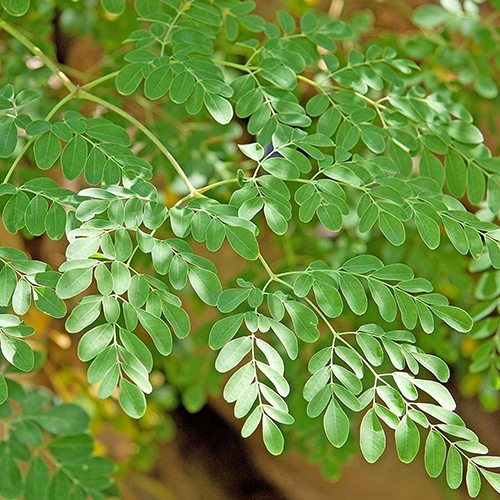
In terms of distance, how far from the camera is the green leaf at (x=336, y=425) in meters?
0.68

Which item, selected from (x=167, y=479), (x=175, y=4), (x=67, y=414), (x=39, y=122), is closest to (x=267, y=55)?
(x=175, y=4)

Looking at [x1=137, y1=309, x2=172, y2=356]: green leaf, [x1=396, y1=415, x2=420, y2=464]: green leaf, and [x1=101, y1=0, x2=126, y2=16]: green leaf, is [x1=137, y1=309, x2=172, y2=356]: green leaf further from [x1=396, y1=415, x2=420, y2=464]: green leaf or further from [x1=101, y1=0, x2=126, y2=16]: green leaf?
[x1=101, y1=0, x2=126, y2=16]: green leaf

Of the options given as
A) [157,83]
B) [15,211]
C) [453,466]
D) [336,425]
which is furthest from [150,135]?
[453,466]

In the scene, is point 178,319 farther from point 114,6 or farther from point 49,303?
point 114,6

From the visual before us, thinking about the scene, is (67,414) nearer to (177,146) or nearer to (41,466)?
(41,466)

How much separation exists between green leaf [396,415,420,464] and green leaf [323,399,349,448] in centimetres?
5

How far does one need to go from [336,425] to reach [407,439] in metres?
0.07

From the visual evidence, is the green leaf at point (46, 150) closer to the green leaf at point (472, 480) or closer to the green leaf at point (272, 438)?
the green leaf at point (272, 438)

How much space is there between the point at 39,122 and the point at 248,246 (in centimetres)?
28

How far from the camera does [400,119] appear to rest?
3.00ft

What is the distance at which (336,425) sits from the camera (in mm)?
684

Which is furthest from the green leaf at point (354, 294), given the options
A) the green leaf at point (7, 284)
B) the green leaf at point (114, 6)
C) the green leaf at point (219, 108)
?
the green leaf at point (114, 6)

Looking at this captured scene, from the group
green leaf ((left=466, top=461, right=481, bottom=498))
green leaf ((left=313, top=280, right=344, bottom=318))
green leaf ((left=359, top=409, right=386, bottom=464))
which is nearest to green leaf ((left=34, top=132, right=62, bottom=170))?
green leaf ((left=313, top=280, right=344, bottom=318))

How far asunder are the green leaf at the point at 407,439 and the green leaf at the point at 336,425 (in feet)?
0.17
